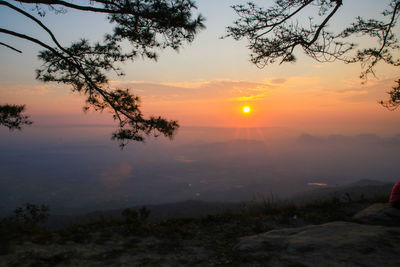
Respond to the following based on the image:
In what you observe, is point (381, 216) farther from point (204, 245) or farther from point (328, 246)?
point (204, 245)

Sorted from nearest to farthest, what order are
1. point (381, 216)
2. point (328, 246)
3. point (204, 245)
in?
1. point (328, 246)
2. point (204, 245)
3. point (381, 216)

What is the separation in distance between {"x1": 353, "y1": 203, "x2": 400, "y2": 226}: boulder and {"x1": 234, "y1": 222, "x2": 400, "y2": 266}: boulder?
53.8 inches

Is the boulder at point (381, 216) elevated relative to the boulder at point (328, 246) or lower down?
lower down

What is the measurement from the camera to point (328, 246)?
3611 millimetres

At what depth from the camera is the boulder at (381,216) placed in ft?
17.4

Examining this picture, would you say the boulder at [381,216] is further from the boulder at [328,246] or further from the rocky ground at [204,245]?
the boulder at [328,246]

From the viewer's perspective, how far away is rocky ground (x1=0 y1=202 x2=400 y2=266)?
3.35m

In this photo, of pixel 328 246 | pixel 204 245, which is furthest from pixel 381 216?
pixel 204 245

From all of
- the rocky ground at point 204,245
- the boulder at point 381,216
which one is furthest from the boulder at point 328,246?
the boulder at point 381,216

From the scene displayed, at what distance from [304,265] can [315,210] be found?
13.5ft

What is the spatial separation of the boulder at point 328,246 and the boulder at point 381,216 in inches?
53.8

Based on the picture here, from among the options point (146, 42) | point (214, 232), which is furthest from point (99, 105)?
point (214, 232)

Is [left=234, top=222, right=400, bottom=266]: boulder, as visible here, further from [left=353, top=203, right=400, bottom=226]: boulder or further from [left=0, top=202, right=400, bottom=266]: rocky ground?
[left=353, top=203, right=400, bottom=226]: boulder

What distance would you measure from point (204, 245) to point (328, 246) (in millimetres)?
2041
